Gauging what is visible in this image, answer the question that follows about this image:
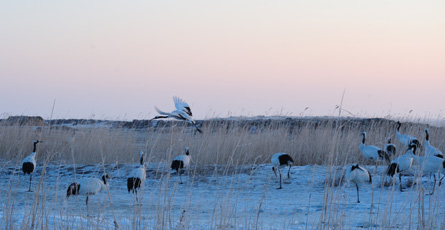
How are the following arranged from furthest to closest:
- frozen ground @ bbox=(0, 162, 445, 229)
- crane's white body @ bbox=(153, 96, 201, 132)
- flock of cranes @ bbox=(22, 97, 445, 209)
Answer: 1. crane's white body @ bbox=(153, 96, 201, 132)
2. flock of cranes @ bbox=(22, 97, 445, 209)
3. frozen ground @ bbox=(0, 162, 445, 229)

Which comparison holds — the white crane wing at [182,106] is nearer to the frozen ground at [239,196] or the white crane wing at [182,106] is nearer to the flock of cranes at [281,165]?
the flock of cranes at [281,165]

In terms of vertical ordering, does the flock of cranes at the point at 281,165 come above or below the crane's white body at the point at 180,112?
below

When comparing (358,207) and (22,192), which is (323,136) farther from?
(22,192)

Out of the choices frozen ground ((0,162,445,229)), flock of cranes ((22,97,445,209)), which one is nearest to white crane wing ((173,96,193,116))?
flock of cranes ((22,97,445,209))

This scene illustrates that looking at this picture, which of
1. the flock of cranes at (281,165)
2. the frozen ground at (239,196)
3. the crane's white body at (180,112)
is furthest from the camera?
the crane's white body at (180,112)

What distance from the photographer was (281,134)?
11273mm

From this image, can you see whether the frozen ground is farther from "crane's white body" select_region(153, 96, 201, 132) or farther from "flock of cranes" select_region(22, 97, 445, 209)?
"crane's white body" select_region(153, 96, 201, 132)

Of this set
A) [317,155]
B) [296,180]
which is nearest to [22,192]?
[296,180]

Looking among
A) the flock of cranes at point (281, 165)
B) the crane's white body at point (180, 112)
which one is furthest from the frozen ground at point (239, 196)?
the crane's white body at point (180, 112)

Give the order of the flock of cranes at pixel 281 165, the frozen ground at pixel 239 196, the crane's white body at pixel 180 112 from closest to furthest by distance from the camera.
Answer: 1. the frozen ground at pixel 239 196
2. the flock of cranes at pixel 281 165
3. the crane's white body at pixel 180 112

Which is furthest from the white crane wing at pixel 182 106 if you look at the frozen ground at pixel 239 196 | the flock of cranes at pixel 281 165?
the frozen ground at pixel 239 196

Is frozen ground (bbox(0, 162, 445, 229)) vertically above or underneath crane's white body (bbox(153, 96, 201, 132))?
underneath

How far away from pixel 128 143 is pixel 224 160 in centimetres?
265

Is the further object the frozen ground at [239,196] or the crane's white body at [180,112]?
the crane's white body at [180,112]
